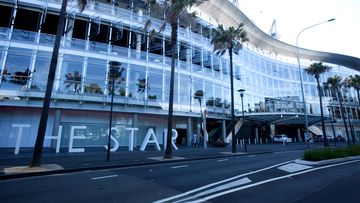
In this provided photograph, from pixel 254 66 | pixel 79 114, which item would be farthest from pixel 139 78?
pixel 254 66

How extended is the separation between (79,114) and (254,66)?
35.6 metres

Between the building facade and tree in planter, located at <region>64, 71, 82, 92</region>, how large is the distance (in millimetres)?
92

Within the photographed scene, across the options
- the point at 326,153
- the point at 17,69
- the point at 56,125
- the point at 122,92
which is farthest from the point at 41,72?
the point at 326,153

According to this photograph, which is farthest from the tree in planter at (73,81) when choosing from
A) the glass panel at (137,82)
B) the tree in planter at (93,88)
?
the glass panel at (137,82)

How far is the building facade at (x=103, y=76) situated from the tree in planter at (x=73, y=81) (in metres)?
0.09

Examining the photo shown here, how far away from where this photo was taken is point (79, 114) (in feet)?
79.5

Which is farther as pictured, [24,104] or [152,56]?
[152,56]

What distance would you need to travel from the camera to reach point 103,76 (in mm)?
24453

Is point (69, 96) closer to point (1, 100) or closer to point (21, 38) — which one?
point (1, 100)

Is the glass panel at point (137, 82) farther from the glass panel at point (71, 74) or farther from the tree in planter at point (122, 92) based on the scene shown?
the glass panel at point (71, 74)

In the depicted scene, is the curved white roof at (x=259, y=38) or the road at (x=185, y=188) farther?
the curved white roof at (x=259, y=38)

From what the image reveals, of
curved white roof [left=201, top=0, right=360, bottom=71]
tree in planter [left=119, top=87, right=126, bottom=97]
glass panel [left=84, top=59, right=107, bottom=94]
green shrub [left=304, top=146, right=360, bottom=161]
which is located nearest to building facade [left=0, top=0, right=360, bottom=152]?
tree in planter [left=119, top=87, right=126, bottom=97]

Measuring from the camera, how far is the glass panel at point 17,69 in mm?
19922

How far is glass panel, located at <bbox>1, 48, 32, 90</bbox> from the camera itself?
65.4 ft
